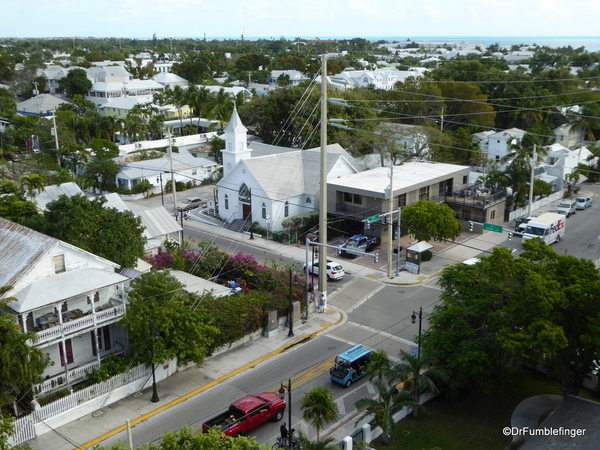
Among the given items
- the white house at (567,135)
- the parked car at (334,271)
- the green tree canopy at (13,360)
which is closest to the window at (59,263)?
the green tree canopy at (13,360)

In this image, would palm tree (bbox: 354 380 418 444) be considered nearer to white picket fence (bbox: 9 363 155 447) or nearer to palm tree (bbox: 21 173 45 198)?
white picket fence (bbox: 9 363 155 447)

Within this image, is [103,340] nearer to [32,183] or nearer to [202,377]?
[202,377]

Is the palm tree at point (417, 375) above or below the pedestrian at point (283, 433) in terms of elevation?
above

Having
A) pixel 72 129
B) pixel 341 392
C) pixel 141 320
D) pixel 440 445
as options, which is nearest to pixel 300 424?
pixel 341 392

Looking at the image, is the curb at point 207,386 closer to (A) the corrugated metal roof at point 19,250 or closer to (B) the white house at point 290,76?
(A) the corrugated metal roof at point 19,250

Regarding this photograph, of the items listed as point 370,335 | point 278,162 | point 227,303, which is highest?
point 278,162

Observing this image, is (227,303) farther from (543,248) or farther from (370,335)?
(543,248)
